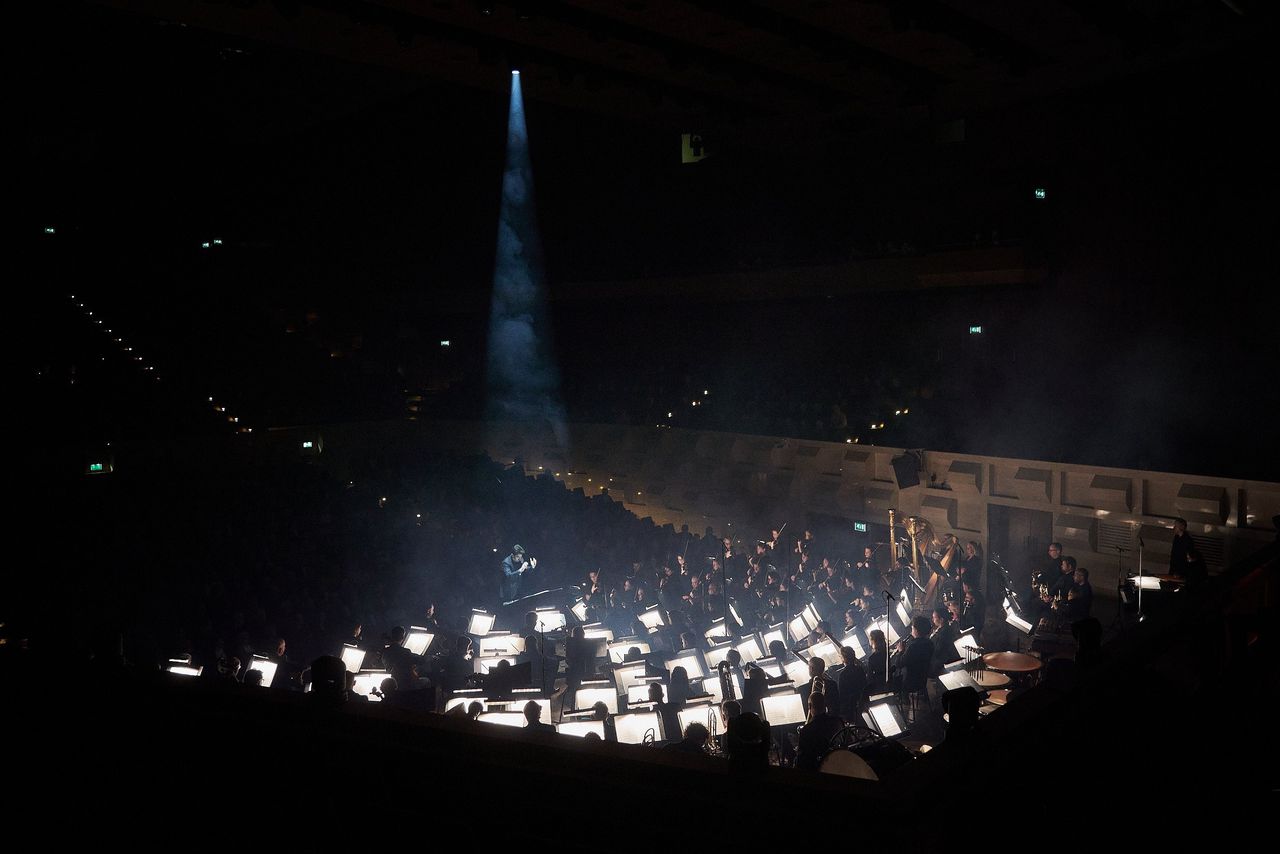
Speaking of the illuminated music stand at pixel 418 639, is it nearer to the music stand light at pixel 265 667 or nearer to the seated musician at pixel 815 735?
the music stand light at pixel 265 667

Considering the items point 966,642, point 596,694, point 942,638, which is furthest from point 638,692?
point 942,638

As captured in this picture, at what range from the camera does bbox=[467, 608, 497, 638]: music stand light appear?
35.5 ft

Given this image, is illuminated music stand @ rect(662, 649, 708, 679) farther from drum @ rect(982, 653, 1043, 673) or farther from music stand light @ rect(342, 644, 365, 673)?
music stand light @ rect(342, 644, 365, 673)

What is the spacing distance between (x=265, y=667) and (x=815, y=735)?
5658 millimetres

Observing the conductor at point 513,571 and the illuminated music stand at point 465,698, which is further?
the conductor at point 513,571

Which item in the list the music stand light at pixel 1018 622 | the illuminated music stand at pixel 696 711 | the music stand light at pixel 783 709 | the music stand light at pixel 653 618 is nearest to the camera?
the music stand light at pixel 783 709

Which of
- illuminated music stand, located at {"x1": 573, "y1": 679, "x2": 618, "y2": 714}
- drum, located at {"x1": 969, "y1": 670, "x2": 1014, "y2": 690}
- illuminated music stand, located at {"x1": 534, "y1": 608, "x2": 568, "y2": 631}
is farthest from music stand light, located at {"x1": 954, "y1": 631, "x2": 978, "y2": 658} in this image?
illuminated music stand, located at {"x1": 534, "y1": 608, "x2": 568, "y2": 631}

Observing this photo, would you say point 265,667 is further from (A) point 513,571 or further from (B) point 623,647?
(A) point 513,571

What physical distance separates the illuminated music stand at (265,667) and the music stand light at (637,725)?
3856 mm

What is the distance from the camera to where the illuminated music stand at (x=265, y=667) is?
28.7 feet

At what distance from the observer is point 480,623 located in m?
10.9

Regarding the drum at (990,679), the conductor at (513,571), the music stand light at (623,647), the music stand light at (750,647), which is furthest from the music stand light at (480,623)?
the drum at (990,679)

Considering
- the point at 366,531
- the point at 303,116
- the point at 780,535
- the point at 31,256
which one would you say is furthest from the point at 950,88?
the point at 31,256

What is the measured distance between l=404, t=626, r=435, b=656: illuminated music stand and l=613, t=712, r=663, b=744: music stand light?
3762 millimetres
